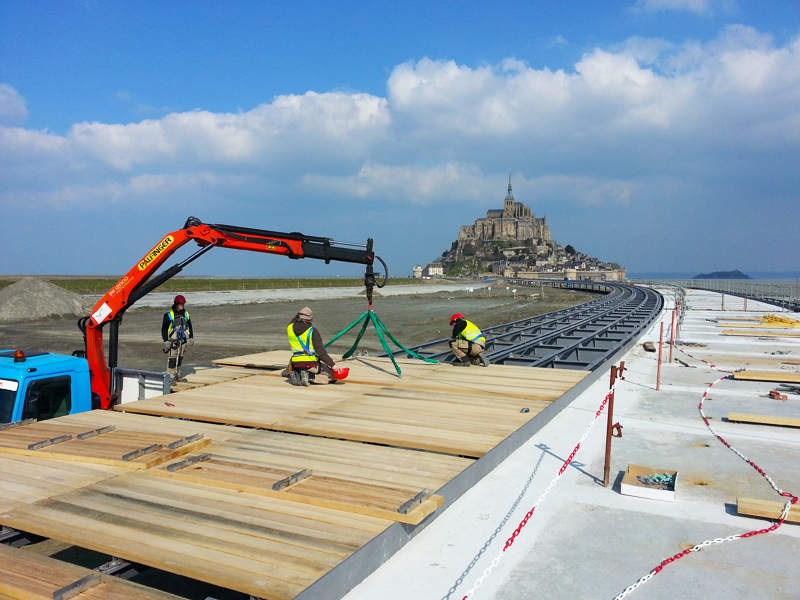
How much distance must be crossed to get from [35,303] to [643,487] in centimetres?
3972

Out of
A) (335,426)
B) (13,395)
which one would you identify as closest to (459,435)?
(335,426)

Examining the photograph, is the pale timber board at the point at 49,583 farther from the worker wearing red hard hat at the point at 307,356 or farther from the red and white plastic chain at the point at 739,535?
the worker wearing red hard hat at the point at 307,356

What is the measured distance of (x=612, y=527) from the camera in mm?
5000

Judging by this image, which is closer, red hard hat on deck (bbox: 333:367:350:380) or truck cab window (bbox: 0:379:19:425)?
truck cab window (bbox: 0:379:19:425)

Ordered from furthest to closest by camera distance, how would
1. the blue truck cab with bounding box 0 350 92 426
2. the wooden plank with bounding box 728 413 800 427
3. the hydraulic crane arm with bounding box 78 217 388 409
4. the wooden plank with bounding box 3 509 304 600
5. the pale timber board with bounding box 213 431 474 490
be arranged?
1. the hydraulic crane arm with bounding box 78 217 388 409
2. the wooden plank with bounding box 728 413 800 427
3. the blue truck cab with bounding box 0 350 92 426
4. the pale timber board with bounding box 213 431 474 490
5. the wooden plank with bounding box 3 509 304 600

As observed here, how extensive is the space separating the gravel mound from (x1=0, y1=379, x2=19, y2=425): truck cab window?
103ft

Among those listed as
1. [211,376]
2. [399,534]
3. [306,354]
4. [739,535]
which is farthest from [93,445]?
[739,535]

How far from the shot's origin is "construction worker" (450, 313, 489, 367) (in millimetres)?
11750

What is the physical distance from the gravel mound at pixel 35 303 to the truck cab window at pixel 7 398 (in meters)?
31.3

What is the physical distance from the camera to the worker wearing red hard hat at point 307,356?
9.35 m

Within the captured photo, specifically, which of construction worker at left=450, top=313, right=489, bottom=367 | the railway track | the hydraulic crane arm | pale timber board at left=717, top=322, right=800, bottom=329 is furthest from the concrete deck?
pale timber board at left=717, top=322, right=800, bottom=329

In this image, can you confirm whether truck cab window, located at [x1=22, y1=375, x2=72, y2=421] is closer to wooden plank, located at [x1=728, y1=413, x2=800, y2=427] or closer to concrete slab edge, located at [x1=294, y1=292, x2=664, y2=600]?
concrete slab edge, located at [x1=294, y1=292, x2=664, y2=600]

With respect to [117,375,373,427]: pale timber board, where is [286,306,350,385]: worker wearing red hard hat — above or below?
above

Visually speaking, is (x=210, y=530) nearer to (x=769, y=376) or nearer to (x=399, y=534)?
(x=399, y=534)
